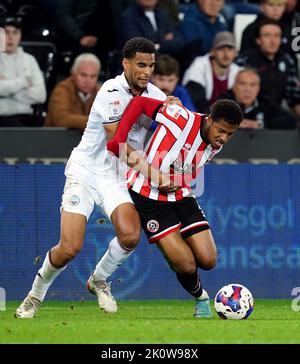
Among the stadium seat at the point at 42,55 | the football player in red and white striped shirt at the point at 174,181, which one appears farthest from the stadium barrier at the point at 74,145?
the football player in red and white striped shirt at the point at 174,181

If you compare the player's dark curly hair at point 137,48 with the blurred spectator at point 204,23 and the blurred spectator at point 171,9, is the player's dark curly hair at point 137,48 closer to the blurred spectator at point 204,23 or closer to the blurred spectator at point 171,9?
the blurred spectator at point 204,23

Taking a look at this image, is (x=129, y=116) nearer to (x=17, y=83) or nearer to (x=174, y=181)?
(x=174, y=181)

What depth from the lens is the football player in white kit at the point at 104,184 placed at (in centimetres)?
1138

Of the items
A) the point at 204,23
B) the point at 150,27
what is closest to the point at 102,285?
the point at 150,27

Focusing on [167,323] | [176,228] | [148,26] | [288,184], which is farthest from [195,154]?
[148,26]

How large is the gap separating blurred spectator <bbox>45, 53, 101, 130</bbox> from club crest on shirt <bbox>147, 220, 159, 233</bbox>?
12.6ft

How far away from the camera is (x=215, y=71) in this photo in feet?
53.7

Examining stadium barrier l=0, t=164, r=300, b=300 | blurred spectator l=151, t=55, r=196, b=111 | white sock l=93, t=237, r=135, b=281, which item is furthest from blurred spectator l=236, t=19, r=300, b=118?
white sock l=93, t=237, r=135, b=281

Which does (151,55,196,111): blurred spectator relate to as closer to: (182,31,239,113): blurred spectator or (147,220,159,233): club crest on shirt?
(182,31,239,113): blurred spectator

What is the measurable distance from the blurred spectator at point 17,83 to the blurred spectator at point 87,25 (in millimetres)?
1167

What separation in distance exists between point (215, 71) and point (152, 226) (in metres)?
5.31

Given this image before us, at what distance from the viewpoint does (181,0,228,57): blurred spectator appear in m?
17.3
